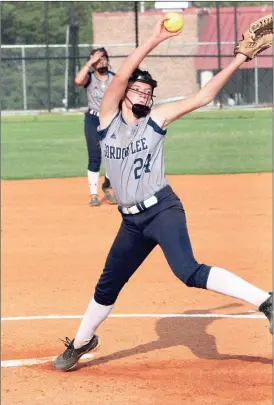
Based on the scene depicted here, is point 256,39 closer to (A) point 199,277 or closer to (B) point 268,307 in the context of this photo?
(A) point 199,277

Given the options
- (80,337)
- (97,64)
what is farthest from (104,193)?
(80,337)

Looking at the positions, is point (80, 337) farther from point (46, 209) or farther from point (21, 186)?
point (21, 186)

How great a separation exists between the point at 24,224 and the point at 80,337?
6.44 meters

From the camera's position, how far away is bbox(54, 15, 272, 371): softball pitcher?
20.2ft

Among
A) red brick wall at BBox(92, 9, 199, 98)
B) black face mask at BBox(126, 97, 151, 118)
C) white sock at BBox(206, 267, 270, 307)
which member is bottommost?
white sock at BBox(206, 267, 270, 307)

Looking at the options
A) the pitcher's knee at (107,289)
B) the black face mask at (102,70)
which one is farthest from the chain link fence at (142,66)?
the pitcher's knee at (107,289)

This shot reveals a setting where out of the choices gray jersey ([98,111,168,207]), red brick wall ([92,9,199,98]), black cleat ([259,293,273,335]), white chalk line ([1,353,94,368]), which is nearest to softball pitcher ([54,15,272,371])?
gray jersey ([98,111,168,207])

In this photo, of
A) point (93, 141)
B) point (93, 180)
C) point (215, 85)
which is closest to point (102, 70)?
point (93, 141)

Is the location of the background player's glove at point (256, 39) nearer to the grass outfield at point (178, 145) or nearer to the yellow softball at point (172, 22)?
the yellow softball at point (172, 22)

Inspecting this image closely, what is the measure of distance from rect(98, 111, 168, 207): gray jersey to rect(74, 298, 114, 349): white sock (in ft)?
2.62

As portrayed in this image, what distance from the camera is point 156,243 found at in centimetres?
648

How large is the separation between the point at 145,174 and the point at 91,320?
1167mm

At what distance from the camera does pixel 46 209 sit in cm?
1440

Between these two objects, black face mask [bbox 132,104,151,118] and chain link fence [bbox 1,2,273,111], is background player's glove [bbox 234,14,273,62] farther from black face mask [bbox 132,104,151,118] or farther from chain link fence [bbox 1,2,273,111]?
chain link fence [bbox 1,2,273,111]
